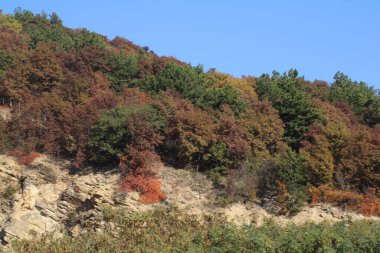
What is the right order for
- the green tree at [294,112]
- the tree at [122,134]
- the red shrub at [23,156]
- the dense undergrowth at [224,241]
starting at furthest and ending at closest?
the green tree at [294,112], the red shrub at [23,156], the tree at [122,134], the dense undergrowth at [224,241]

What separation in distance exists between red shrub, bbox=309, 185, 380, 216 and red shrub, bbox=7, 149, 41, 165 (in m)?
15.5

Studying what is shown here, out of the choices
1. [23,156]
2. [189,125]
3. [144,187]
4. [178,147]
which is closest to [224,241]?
[144,187]

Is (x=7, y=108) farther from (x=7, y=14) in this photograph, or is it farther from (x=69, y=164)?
(x=7, y=14)

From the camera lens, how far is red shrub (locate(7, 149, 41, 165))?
30.4m

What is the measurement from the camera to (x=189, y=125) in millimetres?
31172

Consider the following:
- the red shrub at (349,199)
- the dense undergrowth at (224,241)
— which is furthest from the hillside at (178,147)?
the dense undergrowth at (224,241)

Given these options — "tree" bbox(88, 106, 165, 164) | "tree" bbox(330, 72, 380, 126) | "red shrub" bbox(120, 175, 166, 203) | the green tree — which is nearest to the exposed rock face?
"red shrub" bbox(120, 175, 166, 203)

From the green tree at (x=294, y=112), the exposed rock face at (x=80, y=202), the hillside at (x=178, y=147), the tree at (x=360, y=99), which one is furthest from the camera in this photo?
the tree at (x=360, y=99)

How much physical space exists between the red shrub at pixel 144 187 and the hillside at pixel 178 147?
0.19ft

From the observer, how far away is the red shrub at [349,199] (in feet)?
90.4

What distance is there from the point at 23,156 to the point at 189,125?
31.6ft

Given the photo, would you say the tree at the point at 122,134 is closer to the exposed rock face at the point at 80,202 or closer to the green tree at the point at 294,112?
the exposed rock face at the point at 80,202

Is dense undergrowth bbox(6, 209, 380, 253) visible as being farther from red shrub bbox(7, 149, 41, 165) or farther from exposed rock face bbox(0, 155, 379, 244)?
red shrub bbox(7, 149, 41, 165)

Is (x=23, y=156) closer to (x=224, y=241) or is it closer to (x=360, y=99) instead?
(x=224, y=241)
